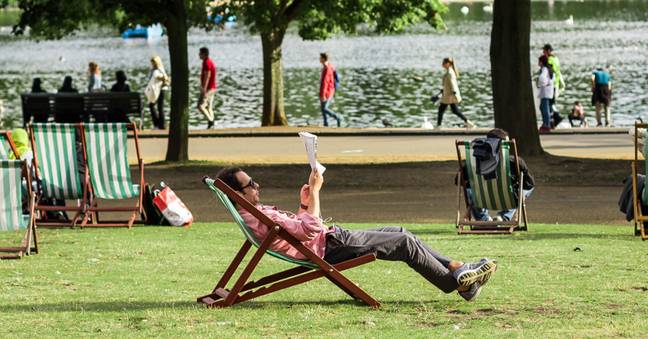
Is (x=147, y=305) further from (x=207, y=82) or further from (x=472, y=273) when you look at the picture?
(x=207, y=82)

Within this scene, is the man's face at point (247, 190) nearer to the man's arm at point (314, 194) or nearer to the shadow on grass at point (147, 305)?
the man's arm at point (314, 194)

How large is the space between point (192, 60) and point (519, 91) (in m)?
61.5

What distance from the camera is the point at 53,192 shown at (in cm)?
1397

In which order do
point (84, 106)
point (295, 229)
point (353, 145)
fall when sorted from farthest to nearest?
point (84, 106) < point (353, 145) < point (295, 229)

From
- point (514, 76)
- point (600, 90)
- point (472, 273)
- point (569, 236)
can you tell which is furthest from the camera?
point (600, 90)

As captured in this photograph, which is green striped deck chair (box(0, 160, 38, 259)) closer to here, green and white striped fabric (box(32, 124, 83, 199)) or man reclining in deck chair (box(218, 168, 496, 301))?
green and white striped fabric (box(32, 124, 83, 199))

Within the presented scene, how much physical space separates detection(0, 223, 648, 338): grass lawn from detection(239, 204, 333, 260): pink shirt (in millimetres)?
368

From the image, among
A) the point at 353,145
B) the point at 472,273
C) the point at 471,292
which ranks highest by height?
the point at 472,273

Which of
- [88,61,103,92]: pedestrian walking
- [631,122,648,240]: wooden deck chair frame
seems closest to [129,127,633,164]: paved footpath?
[88,61,103,92]: pedestrian walking

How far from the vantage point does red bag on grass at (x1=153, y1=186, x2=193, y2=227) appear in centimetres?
1419

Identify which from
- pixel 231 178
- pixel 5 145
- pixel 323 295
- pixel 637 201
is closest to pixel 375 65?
pixel 5 145

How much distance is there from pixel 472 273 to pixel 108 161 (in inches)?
243

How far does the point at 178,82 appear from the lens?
2284 cm

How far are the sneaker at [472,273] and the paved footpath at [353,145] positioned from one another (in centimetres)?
1357
